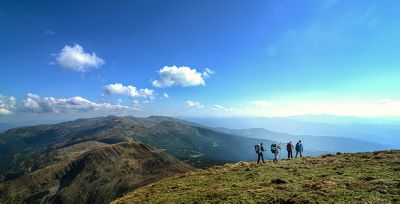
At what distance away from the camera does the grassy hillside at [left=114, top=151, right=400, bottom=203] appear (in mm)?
20703

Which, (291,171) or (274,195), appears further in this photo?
(291,171)

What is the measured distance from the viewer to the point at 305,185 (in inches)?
969

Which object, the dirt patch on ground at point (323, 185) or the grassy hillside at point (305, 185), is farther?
the dirt patch on ground at point (323, 185)

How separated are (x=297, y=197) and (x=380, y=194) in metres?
5.49

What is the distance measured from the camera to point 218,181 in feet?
112

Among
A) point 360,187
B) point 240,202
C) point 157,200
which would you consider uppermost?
point 360,187

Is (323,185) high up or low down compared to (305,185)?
up

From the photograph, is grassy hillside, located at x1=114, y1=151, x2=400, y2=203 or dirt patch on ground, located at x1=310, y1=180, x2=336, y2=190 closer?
grassy hillside, located at x1=114, y1=151, x2=400, y2=203

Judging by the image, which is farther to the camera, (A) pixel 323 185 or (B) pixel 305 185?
(B) pixel 305 185

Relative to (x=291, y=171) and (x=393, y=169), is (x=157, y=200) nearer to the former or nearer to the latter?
(x=291, y=171)

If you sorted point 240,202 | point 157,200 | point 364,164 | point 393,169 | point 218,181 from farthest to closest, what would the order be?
point 218,181, point 364,164, point 157,200, point 393,169, point 240,202

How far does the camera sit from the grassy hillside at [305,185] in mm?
20703

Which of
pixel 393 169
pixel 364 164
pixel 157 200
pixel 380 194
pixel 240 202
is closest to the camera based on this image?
pixel 380 194

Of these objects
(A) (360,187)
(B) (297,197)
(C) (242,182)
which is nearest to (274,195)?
(B) (297,197)
